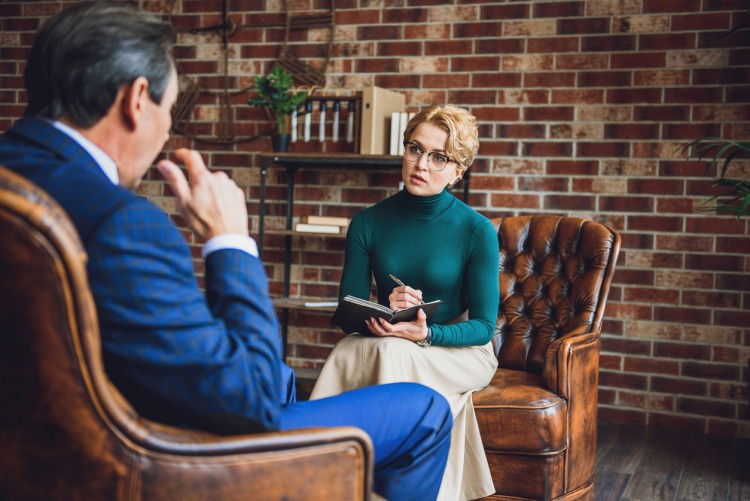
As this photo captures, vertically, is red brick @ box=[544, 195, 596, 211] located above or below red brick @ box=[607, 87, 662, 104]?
below

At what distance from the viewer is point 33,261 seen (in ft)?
2.79

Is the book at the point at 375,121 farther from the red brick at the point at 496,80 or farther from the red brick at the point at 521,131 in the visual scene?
the red brick at the point at 521,131

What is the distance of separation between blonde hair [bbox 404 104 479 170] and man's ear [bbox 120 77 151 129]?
1.36m

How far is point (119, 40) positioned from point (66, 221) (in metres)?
0.32

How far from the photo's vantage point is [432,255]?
2.31m

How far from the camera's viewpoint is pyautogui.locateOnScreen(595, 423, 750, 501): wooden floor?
2.69 meters

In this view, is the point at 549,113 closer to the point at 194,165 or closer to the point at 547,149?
the point at 547,149

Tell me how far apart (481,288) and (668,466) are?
135 cm

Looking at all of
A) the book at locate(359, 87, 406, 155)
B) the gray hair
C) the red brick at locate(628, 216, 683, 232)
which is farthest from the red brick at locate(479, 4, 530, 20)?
the gray hair

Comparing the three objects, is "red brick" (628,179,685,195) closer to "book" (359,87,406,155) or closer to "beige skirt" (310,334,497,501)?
"book" (359,87,406,155)

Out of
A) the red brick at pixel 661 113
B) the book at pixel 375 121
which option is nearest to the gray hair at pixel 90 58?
the book at pixel 375 121

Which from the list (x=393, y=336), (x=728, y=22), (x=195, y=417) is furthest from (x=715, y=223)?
(x=195, y=417)

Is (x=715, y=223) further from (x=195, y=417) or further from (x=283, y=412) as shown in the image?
(x=195, y=417)

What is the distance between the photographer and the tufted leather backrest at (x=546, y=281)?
2.59 metres
